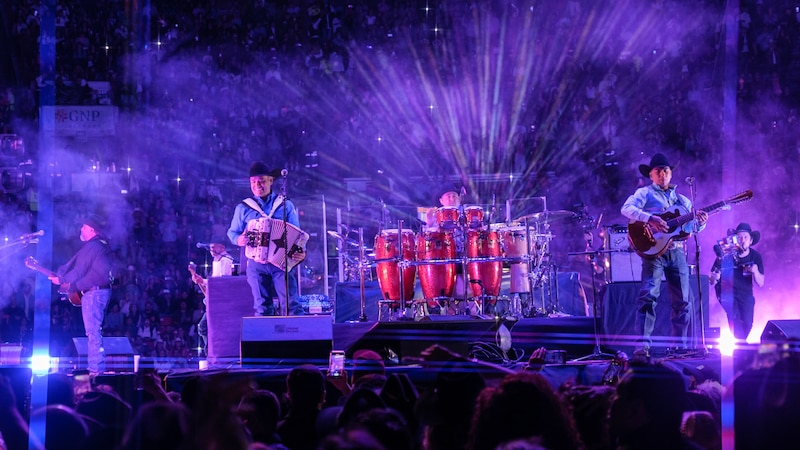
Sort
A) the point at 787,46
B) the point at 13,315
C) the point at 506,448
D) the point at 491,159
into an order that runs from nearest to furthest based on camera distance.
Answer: the point at 506,448, the point at 13,315, the point at 787,46, the point at 491,159

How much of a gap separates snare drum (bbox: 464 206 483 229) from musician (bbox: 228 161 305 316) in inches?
94.5

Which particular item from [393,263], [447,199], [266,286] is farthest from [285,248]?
[447,199]

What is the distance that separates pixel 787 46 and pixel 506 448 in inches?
626

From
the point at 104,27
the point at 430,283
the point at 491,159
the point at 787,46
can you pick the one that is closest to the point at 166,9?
the point at 104,27

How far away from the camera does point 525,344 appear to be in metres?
9.60

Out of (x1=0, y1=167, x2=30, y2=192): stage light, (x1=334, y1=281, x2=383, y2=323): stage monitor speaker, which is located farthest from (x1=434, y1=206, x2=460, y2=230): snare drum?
(x1=0, y1=167, x2=30, y2=192): stage light

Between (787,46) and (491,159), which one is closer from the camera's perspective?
(787,46)

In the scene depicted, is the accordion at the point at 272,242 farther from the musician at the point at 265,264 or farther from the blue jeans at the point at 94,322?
the blue jeans at the point at 94,322

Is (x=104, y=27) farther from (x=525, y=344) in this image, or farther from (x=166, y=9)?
(x=525, y=344)

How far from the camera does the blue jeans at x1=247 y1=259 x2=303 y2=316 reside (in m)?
9.09

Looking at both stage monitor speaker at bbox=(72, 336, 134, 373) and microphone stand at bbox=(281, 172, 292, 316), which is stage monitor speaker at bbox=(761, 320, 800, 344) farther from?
stage monitor speaker at bbox=(72, 336, 134, 373)

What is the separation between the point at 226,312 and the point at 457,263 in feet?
9.69

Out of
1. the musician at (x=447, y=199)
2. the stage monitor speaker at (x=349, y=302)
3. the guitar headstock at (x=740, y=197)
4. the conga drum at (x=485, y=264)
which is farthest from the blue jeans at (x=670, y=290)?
the stage monitor speaker at (x=349, y=302)

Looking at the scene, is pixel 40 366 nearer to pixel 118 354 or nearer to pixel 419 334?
pixel 118 354
